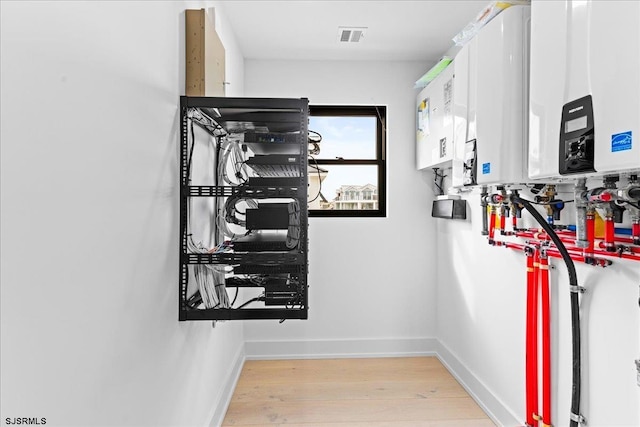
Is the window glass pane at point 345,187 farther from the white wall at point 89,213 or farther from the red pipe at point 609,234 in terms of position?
the red pipe at point 609,234

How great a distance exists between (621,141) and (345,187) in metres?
2.42

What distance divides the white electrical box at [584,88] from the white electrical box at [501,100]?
0.15 metres

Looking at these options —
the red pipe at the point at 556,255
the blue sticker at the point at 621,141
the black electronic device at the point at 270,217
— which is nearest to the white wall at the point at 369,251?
the red pipe at the point at 556,255

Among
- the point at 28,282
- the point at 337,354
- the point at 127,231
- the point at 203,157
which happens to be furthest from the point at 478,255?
the point at 28,282

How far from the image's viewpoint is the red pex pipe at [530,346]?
5.85 ft

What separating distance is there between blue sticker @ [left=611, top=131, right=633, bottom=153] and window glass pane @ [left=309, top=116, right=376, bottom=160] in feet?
7.83

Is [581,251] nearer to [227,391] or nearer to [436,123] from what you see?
[436,123]

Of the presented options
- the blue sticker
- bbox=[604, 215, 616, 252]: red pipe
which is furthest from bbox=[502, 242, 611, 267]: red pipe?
the blue sticker

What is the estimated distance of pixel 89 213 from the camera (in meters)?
0.88

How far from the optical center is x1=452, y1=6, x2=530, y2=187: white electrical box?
1479mm

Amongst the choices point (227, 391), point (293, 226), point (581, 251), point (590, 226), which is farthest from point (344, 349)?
point (590, 226)

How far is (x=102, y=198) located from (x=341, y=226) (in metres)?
2.41

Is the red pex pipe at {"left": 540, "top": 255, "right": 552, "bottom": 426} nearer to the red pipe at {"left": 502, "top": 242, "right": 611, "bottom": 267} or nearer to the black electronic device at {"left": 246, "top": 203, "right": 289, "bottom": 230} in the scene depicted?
the red pipe at {"left": 502, "top": 242, "right": 611, "bottom": 267}

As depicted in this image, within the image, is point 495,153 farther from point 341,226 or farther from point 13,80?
point 341,226
